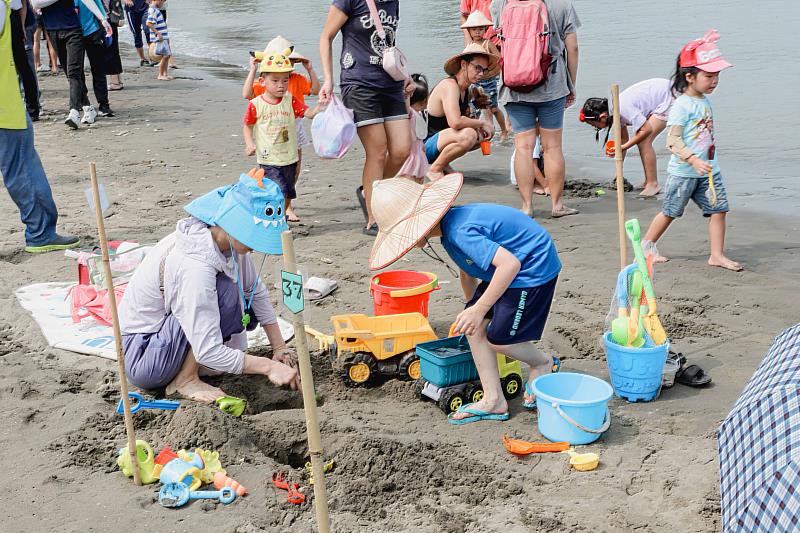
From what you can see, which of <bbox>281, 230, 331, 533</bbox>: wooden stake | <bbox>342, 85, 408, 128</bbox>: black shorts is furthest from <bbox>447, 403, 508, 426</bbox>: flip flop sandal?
<bbox>342, 85, 408, 128</bbox>: black shorts

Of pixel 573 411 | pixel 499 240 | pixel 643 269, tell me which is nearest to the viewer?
pixel 573 411

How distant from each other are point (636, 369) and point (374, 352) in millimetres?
1310

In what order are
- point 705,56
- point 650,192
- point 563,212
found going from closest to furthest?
point 705,56 → point 563,212 → point 650,192

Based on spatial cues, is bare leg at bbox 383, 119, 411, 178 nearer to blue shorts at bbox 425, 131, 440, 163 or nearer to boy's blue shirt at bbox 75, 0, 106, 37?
blue shorts at bbox 425, 131, 440, 163

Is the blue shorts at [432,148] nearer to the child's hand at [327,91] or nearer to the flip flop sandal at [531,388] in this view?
the child's hand at [327,91]

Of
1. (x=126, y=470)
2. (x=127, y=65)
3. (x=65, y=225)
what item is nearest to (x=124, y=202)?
(x=65, y=225)

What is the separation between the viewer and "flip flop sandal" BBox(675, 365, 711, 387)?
4.34 metres

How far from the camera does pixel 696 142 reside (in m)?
5.88

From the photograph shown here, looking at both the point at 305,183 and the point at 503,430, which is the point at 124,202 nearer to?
the point at 305,183

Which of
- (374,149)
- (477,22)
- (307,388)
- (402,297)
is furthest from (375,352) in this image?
(477,22)

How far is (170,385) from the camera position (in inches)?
173

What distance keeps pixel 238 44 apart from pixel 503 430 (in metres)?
18.4

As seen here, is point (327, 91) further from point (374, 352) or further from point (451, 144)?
point (374, 352)

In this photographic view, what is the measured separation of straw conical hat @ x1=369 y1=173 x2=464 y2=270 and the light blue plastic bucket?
2.92 ft
